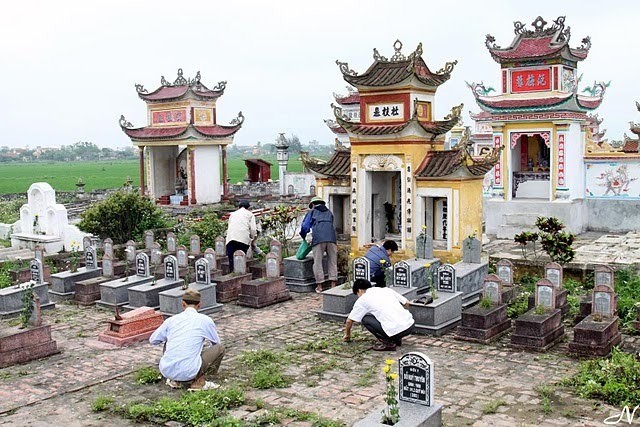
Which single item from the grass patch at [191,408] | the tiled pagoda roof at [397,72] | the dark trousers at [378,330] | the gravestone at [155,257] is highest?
the tiled pagoda roof at [397,72]

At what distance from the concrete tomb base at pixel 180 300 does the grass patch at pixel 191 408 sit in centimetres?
442

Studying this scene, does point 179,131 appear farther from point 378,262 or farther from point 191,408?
point 191,408

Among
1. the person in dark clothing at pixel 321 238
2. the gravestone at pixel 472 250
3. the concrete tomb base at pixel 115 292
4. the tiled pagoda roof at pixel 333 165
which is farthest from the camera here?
the tiled pagoda roof at pixel 333 165

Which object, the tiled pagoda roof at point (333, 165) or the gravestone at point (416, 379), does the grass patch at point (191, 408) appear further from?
the tiled pagoda roof at point (333, 165)

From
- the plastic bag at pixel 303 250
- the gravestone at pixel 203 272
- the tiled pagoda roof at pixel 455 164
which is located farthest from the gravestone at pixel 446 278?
the gravestone at pixel 203 272

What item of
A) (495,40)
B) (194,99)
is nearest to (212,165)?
(194,99)

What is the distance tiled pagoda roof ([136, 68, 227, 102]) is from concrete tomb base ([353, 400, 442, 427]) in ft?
91.1

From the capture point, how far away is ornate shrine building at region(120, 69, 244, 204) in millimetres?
32969

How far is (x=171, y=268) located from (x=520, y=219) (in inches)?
472

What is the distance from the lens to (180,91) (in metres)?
33.4

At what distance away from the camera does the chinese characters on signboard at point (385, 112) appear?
16594mm

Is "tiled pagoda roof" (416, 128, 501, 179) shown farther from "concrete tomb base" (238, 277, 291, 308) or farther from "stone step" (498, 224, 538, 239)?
"stone step" (498, 224, 538, 239)

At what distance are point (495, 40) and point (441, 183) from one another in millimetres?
8078

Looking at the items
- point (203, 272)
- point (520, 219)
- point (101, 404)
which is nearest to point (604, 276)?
point (203, 272)
